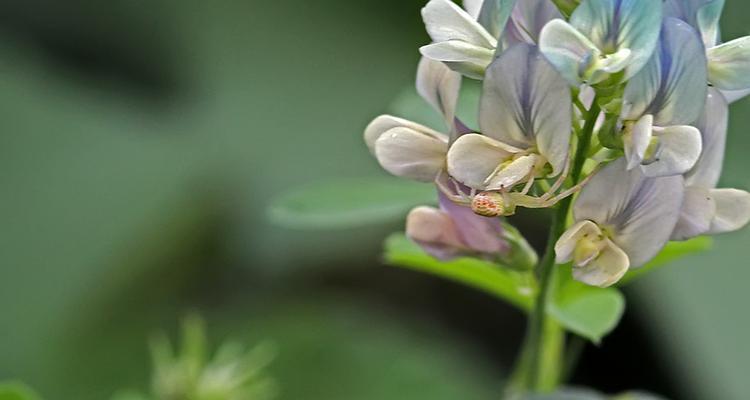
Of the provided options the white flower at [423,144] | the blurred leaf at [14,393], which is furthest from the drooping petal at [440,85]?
the blurred leaf at [14,393]

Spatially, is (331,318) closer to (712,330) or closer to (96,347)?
(96,347)

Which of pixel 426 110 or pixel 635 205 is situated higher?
pixel 635 205

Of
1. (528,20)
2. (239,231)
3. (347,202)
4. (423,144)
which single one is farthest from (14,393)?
(239,231)

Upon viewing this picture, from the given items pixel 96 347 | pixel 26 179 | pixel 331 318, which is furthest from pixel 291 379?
pixel 26 179

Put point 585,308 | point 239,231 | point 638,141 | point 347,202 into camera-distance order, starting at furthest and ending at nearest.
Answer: point 239,231
point 347,202
point 585,308
point 638,141

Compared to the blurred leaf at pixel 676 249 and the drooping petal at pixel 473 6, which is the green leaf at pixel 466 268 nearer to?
the blurred leaf at pixel 676 249

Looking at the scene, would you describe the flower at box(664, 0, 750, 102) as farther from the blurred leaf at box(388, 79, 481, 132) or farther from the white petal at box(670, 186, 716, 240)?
the blurred leaf at box(388, 79, 481, 132)

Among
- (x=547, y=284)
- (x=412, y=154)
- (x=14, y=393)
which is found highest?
(x=412, y=154)

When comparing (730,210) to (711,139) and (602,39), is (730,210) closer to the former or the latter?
(711,139)
